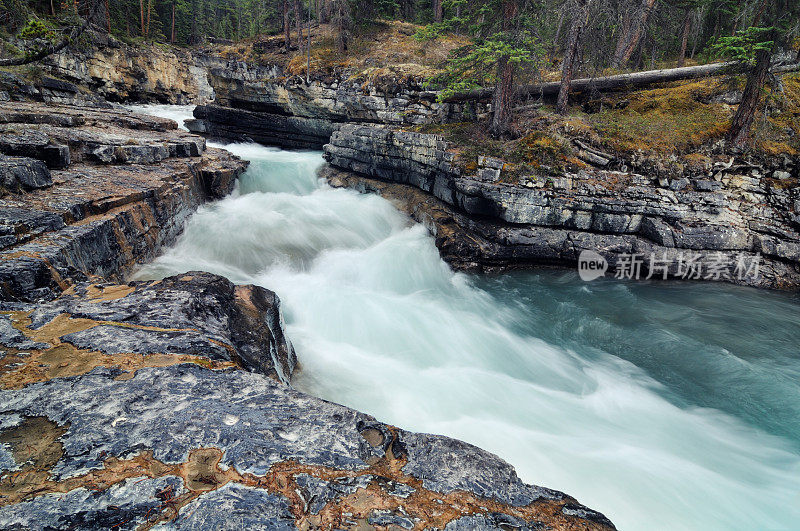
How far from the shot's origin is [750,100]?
9.89 m

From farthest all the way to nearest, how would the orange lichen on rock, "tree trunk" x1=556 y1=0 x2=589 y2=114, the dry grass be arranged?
"tree trunk" x1=556 y1=0 x2=589 y2=114 → the dry grass → the orange lichen on rock

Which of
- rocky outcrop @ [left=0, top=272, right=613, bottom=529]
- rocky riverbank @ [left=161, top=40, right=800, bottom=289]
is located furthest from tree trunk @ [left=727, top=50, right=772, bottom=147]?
rocky outcrop @ [left=0, top=272, right=613, bottom=529]

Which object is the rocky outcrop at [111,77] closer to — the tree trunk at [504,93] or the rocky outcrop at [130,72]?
the rocky outcrop at [130,72]

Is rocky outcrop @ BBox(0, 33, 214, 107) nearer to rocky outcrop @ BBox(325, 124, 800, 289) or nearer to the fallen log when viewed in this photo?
the fallen log

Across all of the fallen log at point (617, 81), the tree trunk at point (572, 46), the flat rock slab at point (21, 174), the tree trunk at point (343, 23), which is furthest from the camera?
the tree trunk at point (343, 23)

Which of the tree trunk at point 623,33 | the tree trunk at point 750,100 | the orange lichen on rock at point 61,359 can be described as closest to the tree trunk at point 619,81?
the tree trunk at point 623,33

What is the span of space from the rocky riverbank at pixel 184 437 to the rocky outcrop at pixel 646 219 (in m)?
7.79

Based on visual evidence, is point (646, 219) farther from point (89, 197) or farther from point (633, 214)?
point (89, 197)

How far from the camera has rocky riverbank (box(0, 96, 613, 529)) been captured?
1.70 metres

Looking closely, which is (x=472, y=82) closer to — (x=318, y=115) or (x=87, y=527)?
(x=318, y=115)

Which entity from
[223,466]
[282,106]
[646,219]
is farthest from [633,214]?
[282,106]

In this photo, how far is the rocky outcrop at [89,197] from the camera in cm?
405

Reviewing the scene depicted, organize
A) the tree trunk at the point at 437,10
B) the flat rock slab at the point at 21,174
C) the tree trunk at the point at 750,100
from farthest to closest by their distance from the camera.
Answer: the tree trunk at the point at 437,10 < the tree trunk at the point at 750,100 < the flat rock slab at the point at 21,174

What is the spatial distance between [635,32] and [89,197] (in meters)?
18.3
